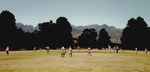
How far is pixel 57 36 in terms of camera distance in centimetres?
8319

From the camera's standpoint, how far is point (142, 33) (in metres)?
73.4

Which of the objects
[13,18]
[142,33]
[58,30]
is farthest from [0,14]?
[142,33]

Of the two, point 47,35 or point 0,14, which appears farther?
point 47,35

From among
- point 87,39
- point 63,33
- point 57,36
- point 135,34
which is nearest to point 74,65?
point 135,34

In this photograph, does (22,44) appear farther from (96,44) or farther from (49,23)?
(96,44)

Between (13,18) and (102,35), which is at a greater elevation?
(13,18)

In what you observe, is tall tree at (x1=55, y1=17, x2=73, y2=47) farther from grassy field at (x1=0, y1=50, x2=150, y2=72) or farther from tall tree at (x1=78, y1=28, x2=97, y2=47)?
grassy field at (x1=0, y1=50, x2=150, y2=72)

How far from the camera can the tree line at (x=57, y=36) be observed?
67.6 metres

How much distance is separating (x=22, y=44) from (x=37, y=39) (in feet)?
31.3

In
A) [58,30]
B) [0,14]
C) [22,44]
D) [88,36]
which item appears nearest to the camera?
[0,14]

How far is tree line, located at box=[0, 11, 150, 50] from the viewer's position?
222ft

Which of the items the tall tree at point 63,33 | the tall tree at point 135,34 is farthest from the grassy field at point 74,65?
the tall tree at point 63,33

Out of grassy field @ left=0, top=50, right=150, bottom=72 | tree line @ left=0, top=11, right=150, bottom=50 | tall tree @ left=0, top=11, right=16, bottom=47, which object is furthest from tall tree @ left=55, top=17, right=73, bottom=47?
grassy field @ left=0, top=50, right=150, bottom=72

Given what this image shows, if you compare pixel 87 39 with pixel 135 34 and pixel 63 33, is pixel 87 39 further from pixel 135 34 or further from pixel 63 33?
pixel 135 34
